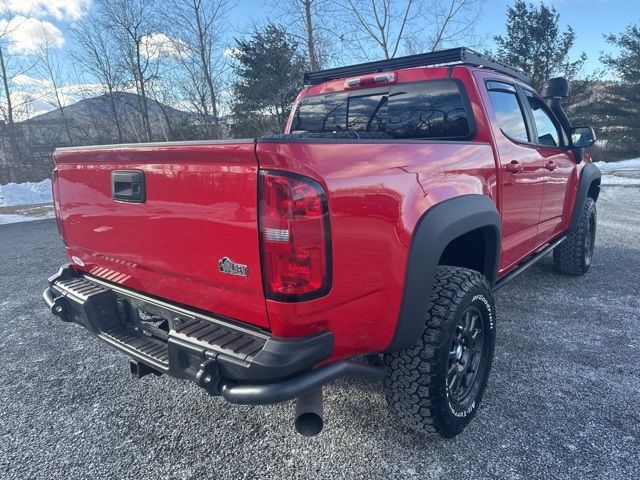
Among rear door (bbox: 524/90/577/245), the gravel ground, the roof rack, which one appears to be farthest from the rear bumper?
rear door (bbox: 524/90/577/245)

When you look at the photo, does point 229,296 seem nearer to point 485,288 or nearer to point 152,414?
point 152,414

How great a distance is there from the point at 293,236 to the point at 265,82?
17.4 meters

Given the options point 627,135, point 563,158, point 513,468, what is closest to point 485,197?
point 513,468

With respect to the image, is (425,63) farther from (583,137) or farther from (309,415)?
(309,415)

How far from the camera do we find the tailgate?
1655mm

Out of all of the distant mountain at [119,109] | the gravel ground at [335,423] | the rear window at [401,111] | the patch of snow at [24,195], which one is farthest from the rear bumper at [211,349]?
the distant mountain at [119,109]

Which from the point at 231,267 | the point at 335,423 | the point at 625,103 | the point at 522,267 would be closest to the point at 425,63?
the point at 522,267

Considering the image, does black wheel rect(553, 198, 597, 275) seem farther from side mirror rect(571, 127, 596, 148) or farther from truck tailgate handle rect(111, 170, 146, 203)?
truck tailgate handle rect(111, 170, 146, 203)

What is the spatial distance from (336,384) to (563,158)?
3.01m

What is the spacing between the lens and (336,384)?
109 inches

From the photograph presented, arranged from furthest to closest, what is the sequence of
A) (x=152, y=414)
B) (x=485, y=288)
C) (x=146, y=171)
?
(x=152, y=414), (x=485, y=288), (x=146, y=171)

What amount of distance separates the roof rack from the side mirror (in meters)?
0.71

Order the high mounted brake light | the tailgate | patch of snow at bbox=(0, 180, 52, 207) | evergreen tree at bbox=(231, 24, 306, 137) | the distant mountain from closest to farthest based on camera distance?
the tailgate, the high mounted brake light, patch of snow at bbox=(0, 180, 52, 207), evergreen tree at bbox=(231, 24, 306, 137), the distant mountain

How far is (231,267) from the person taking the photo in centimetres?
172
